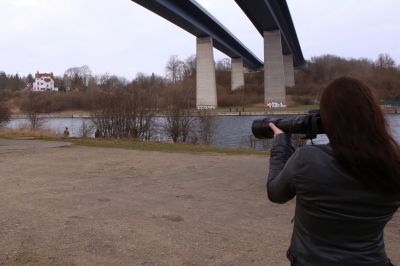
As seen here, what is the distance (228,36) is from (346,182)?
7277 centimetres

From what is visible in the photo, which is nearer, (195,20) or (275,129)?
(275,129)

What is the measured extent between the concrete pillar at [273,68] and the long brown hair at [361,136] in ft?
229

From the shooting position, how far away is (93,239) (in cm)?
571

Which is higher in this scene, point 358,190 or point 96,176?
point 358,190

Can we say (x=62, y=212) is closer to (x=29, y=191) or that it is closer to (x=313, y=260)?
(x=29, y=191)

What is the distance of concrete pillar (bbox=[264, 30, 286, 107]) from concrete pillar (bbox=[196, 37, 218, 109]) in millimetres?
8570

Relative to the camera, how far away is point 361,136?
6.42 feet

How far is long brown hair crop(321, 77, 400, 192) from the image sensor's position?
195 centimetres

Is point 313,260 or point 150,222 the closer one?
point 313,260

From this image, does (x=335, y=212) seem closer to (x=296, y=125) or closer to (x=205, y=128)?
(x=296, y=125)

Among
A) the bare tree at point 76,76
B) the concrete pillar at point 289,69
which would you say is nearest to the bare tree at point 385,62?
the concrete pillar at point 289,69

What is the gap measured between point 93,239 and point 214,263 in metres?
1.56

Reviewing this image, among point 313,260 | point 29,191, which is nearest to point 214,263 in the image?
point 313,260

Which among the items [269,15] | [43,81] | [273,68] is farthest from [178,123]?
[43,81]
